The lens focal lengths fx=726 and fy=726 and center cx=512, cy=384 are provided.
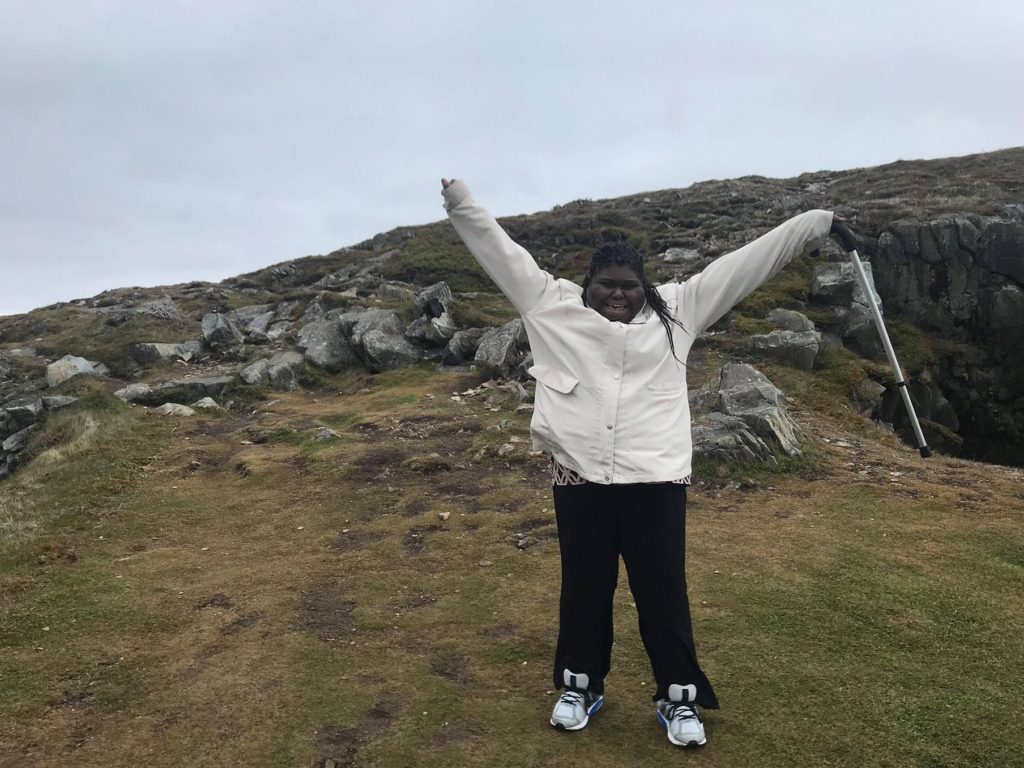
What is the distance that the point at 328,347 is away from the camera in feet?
67.3

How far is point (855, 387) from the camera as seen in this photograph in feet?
51.1

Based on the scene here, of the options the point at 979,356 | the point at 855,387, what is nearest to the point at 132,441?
the point at 855,387

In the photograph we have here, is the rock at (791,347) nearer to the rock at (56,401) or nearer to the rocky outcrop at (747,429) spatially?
the rocky outcrop at (747,429)

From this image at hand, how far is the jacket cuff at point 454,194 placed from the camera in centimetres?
440

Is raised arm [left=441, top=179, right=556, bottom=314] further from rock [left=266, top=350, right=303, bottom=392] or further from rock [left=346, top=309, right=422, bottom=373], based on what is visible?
rock [left=266, top=350, right=303, bottom=392]

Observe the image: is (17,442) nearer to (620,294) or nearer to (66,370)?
(66,370)

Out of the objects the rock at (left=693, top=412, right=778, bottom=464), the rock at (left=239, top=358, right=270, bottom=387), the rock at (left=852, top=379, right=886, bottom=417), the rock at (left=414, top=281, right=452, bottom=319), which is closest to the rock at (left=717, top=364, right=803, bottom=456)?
the rock at (left=693, top=412, right=778, bottom=464)

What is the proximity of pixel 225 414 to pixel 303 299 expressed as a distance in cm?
1314

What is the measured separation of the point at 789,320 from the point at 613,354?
15721mm

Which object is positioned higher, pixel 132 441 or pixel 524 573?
pixel 132 441

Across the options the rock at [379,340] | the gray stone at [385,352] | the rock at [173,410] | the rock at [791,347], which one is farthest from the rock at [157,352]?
the rock at [791,347]

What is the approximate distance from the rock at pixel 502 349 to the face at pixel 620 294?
12507 millimetres

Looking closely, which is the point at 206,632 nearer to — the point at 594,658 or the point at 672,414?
the point at 594,658

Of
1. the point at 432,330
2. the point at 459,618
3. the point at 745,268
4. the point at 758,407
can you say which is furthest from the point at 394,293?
the point at 745,268
